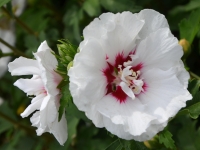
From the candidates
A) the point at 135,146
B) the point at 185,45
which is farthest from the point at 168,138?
the point at 185,45

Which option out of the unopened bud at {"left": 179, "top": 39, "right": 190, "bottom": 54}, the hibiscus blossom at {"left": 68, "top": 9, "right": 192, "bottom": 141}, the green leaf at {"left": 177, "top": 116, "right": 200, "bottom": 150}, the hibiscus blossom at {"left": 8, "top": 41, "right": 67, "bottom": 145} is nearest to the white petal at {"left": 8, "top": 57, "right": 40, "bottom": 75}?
the hibiscus blossom at {"left": 8, "top": 41, "right": 67, "bottom": 145}

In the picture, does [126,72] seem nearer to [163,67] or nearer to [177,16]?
[163,67]

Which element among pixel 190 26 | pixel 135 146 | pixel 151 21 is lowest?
pixel 135 146

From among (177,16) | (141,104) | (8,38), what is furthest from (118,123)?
(8,38)

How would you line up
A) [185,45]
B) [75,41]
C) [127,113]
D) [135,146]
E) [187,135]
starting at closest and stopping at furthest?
[127,113] → [135,146] → [185,45] → [187,135] → [75,41]

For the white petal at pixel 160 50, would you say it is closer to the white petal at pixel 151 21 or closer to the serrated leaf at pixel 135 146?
the white petal at pixel 151 21

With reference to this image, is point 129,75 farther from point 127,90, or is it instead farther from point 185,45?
point 185,45

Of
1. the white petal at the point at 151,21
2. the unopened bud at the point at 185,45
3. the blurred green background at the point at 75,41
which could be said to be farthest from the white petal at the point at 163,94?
the blurred green background at the point at 75,41
